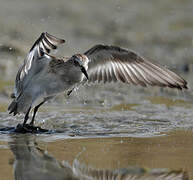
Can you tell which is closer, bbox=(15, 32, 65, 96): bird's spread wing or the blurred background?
the blurred background

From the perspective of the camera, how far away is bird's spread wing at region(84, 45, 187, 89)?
26.2 ft

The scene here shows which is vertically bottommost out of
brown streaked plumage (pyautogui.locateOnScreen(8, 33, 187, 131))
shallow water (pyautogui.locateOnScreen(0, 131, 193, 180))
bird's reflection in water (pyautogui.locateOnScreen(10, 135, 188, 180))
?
bird's reflection in water (pyautogui.locateOnScreen(10, 135, 188, 180))

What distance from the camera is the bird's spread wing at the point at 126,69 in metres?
8.00

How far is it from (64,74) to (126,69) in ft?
3.11

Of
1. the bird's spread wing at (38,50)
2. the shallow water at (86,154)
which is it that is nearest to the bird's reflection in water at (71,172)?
the shallow water at (86,154)

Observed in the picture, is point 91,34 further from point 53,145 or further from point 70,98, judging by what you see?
point 53,145

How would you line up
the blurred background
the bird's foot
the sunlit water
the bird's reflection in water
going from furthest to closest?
the bird's foot → the blurred background → the sunlit water → the bird's reflection in water

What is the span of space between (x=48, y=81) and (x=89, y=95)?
→ 2.28 meters

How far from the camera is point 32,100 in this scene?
8.05 meters

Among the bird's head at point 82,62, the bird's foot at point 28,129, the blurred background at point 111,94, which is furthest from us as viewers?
the bird's head at point 82,62

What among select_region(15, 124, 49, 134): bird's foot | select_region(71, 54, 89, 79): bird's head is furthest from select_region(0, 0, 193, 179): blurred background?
select_region(71, 54, 89, 79): bird's head

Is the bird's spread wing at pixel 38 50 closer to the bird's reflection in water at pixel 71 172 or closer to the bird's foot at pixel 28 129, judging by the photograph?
the bird's foot at pixel 28 129

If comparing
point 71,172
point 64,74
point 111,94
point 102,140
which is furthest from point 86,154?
point 111,94

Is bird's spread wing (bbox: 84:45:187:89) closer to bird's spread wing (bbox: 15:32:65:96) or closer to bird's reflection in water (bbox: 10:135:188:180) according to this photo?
bird's spread wing (bbox: 15:32:65:96)
